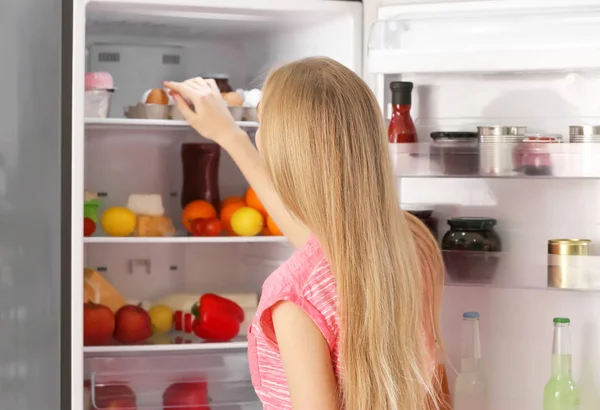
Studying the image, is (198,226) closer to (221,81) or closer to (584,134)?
(221,81)

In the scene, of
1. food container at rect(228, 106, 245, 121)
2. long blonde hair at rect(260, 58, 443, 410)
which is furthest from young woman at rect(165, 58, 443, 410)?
food container at rect(228, 106, 245, 121)

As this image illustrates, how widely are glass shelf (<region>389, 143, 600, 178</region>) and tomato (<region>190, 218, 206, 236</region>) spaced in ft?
1.96

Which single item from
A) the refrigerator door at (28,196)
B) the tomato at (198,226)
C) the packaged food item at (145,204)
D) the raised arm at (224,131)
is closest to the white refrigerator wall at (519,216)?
the raised arm at (224,131)

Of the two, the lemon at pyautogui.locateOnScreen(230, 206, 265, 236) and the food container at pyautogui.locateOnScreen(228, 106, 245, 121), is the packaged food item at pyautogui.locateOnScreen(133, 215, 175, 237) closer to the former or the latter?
the lemon at pyautogui.locateOnScreen(230, 206, 265, 236)

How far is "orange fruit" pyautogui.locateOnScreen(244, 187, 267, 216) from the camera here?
2.14 meters

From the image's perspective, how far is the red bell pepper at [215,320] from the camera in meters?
2.08

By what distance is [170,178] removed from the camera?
228 centimetres

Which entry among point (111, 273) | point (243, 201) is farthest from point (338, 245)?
point (111, 273)

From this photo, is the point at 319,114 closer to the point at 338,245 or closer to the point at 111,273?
the point at 338,245

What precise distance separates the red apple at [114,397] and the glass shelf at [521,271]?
869 mm

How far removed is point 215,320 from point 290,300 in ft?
2.93

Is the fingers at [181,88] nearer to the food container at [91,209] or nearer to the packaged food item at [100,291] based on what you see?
the food container at [91,209]

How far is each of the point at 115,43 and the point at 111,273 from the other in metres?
0.62

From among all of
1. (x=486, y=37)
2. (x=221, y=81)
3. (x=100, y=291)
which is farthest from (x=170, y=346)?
(x=486, y=37)
